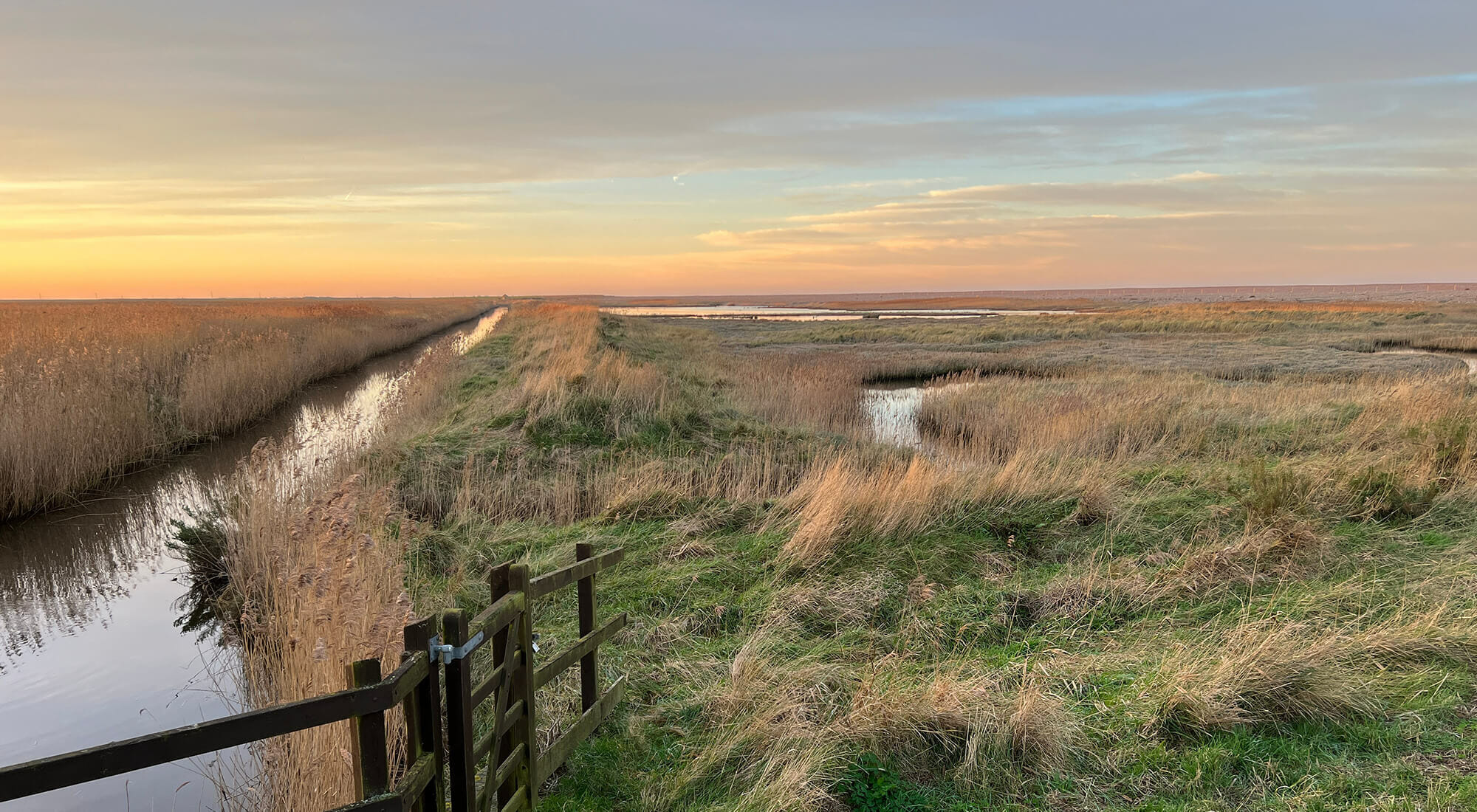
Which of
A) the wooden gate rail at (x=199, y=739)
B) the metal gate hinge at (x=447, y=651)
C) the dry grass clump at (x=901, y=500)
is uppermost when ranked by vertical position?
→ the wooden gate rail at (x=199, y=739)

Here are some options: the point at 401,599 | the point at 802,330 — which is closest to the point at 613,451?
the point at 401,599

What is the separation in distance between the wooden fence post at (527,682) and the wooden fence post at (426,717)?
640 millimetres

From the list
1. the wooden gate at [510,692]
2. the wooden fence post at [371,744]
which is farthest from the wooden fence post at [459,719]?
the wooden fence post at [371,744]

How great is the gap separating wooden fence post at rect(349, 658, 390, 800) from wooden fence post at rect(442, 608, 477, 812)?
1.12ft

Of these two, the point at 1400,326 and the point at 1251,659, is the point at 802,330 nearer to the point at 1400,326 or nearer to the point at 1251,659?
the point at 1400,326

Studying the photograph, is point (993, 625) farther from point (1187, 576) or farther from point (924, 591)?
point (1187, 576)

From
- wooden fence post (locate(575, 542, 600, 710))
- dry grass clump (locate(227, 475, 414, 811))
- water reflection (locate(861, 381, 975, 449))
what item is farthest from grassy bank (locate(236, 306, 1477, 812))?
dry grass clump (locate(227, 475, 414, 811))

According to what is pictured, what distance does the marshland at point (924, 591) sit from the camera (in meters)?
4.29

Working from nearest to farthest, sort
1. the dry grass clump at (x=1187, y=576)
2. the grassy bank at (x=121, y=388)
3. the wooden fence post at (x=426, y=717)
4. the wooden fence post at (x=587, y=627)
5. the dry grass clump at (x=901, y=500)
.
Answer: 1. the wooden fence post at (x=426, y=717)
2. the wooden fence post at (x=587, y=627)
3. the dry grass clump at (x=1187, y=576)
4. the dry grass clump at (x=901, y=500)
5. the grassy bank at (x=121, y=388)

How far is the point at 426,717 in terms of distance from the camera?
2.99 m

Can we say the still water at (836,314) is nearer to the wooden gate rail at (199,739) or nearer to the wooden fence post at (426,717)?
the wooden fence post at (426,717)

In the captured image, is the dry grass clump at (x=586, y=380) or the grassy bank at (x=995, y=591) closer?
the grassy bank at (x=995, y=591)

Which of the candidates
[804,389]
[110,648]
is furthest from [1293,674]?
[804,389]

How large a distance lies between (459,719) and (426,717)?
15 centimetres
